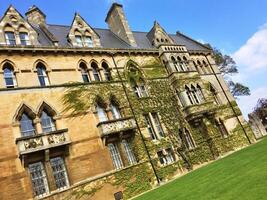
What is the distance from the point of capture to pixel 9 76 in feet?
65.1

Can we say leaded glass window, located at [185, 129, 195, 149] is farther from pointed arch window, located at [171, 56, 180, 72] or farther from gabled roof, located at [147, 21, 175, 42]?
gabled roof, located at [147, 21, 175, 42]

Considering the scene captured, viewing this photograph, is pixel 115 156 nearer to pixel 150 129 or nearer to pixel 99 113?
pixel 99 113

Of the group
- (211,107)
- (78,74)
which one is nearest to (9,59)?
(78,74)

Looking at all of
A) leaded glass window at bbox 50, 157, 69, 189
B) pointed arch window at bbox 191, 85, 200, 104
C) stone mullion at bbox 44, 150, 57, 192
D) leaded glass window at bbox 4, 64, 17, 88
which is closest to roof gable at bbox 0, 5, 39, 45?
leaded glass window at bbox 4, 64, 17, 88

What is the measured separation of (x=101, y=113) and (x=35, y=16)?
1304 centimetres

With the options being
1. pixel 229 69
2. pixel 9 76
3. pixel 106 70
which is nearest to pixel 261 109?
pixel 229 69

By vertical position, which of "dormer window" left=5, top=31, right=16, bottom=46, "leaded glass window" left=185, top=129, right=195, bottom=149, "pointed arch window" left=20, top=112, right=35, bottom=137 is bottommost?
"leaded glass window" left=185, top=129, right=195, bottom=149

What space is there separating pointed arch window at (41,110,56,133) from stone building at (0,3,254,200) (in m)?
0.07

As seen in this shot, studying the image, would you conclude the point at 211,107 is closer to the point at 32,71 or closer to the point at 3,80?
the point at 32,71

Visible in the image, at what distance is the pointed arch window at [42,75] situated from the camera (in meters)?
21.1

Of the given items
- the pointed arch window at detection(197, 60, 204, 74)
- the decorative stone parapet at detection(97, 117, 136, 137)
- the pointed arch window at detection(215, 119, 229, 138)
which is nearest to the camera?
the decorative stone parapet at detection(97, 117, 136, 137)

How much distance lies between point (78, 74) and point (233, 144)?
59.3ft

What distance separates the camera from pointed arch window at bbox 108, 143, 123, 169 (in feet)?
70.0

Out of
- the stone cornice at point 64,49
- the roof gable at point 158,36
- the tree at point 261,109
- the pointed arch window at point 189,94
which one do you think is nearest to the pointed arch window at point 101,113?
the stone cornice at point 64,49
